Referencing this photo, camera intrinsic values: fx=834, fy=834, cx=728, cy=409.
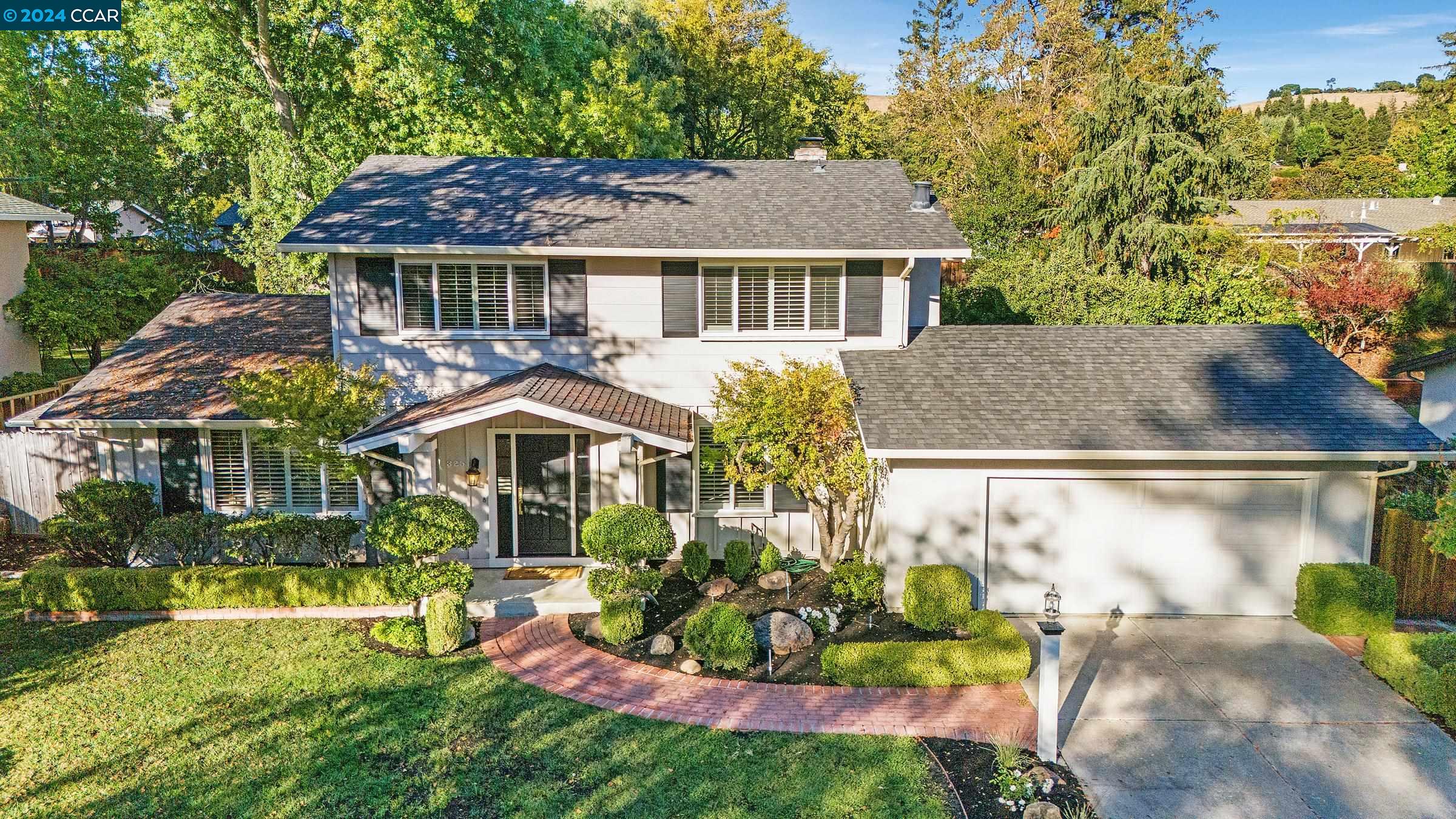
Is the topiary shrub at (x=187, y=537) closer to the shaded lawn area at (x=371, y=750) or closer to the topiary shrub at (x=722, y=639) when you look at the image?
the shaded lawn area at (x=371, y=750)

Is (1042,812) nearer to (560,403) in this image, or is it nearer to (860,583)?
(860,583)

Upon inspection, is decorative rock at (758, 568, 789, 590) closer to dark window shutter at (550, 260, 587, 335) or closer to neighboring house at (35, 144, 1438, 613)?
neighboring house at (35, 144, 1438, 613)

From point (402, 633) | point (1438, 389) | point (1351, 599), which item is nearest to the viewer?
point (402, 633)

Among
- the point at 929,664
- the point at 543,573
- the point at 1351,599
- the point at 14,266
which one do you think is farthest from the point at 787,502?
the point at 14,266

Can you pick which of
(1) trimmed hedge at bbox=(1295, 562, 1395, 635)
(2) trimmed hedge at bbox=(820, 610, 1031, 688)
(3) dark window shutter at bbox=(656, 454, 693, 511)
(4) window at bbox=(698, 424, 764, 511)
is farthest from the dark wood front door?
(1) trimmed hedge at bbox=(1295, 562, 1395, 635)

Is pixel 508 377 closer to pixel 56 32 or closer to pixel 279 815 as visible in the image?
pixel 279 815
